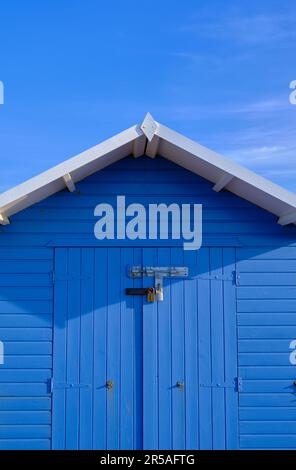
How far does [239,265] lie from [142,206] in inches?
50.3

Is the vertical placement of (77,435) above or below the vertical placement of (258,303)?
below

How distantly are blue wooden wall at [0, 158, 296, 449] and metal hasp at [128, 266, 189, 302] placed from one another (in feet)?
1.10

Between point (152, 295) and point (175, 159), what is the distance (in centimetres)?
154

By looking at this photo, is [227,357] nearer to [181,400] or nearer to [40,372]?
[181,400]

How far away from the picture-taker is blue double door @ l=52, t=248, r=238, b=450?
635cm

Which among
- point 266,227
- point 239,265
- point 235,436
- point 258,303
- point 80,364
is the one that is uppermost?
point 266,227

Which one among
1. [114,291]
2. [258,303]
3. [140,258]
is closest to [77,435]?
[114,291]

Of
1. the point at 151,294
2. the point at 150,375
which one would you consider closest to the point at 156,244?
the point at 151,294

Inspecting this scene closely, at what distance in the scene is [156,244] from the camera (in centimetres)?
656

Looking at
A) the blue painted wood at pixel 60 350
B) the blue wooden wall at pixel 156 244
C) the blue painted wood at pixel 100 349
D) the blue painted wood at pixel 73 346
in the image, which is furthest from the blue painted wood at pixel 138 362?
the blue painted wood at pixel 60 350

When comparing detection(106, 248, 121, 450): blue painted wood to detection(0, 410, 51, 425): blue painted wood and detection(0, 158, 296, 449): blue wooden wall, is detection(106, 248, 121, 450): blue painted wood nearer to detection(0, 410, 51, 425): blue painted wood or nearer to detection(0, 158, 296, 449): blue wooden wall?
detection(0, 158, 296, 449): blue wooden wall

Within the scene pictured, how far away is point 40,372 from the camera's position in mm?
6402

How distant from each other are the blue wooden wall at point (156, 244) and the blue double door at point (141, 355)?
0.15 metres

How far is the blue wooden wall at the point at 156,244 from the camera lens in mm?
6383
